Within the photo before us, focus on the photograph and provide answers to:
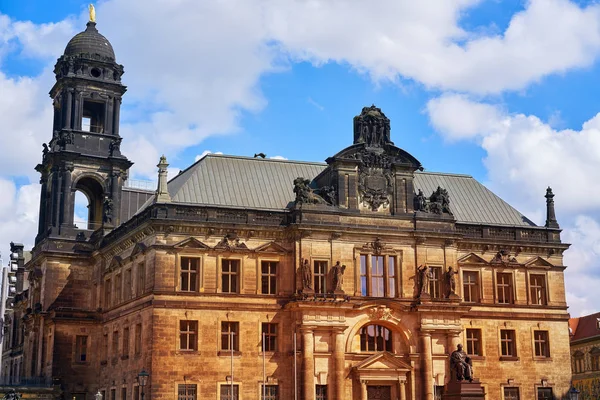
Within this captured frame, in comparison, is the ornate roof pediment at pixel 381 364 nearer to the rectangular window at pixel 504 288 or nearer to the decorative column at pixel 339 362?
the decorative column at pixel 339 362

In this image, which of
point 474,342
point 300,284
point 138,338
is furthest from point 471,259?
point 138,338

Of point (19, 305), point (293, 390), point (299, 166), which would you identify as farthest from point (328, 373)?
point (19, 305)

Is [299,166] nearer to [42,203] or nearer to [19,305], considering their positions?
[42,203]

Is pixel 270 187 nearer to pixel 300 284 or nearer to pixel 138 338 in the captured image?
pixel 300 284

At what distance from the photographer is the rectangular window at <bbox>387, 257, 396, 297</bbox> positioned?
58.6 metres

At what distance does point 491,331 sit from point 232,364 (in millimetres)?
18494

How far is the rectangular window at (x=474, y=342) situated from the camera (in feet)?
201

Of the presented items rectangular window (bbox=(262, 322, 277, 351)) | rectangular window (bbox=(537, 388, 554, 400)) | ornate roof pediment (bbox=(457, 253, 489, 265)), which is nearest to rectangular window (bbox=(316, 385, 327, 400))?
rectangular window (bbox=(262, 322, 277, 351))

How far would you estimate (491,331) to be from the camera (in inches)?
2427

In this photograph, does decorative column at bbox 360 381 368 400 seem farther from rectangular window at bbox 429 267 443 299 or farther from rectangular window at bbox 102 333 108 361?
rectangular window at bbox 102 333 108 361

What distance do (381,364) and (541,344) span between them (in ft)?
42.9

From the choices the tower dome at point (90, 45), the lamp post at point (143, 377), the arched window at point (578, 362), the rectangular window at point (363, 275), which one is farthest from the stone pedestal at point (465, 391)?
the arched window at point (578, 362)

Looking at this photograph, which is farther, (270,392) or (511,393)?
(511,393)

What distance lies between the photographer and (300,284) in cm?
5634
